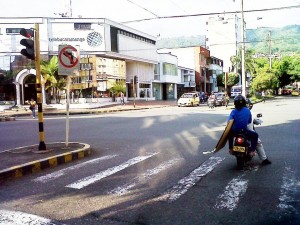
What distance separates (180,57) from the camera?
70438mm

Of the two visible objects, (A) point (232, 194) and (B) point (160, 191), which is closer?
(A) point (232, 194)

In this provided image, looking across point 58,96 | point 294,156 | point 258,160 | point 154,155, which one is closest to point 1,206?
point 154,155

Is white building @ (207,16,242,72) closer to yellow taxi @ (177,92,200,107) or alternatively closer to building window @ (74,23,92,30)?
yellow taxi @ (177,92,200,107)

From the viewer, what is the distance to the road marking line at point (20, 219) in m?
4.20

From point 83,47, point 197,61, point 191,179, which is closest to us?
point 191,179

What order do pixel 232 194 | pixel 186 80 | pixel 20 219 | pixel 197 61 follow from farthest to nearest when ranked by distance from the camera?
1. pixel 197 61
2. pixel 186 80
3. pixel 232 194
4. pixel 20 219

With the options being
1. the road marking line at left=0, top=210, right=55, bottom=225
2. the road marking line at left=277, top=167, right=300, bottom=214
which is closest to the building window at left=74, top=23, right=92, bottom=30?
the road marking line at left=277, top=167, right=300, bottom=214

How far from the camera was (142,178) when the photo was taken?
6.35 m

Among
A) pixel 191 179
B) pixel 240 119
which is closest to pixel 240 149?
pixel 240 119

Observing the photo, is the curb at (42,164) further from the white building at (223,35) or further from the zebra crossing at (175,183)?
the white building at (223,35)

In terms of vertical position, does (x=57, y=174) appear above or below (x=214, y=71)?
below

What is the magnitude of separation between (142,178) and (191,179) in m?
0.92

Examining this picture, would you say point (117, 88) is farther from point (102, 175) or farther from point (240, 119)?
point (102, 175)

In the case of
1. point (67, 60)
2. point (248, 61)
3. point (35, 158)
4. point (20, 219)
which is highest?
point (248, 61)
